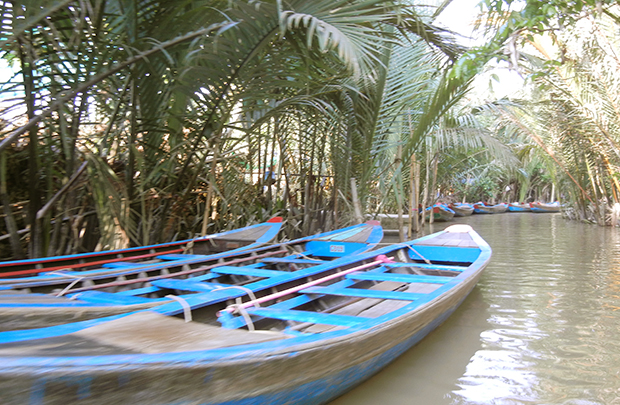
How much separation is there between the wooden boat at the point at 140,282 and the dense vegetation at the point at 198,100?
871mm

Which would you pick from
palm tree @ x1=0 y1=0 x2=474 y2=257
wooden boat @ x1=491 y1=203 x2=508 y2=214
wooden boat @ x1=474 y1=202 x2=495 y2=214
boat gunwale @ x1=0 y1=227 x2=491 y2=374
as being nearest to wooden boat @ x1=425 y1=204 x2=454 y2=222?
wooden boat @ x1=474 y1=202 x2=495 y2=214

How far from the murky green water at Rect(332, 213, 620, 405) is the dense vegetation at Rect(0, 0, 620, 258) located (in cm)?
161

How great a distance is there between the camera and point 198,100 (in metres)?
3.77

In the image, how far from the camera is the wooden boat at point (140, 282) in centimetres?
193

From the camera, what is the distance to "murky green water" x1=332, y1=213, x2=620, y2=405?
2.06 metres

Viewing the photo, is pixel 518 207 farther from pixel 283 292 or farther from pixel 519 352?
pixel 283 292

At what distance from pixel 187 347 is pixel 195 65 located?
2.54m

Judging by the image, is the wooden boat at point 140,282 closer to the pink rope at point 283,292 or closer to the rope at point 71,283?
the rope at point 71,283

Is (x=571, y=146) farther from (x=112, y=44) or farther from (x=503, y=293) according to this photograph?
(x=112, y=44)

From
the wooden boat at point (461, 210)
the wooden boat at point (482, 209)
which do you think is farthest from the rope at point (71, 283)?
the wooden boat at point (482, 209)

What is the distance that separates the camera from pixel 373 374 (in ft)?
6.87

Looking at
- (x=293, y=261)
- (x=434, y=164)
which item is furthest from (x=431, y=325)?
(x=434, y=164)

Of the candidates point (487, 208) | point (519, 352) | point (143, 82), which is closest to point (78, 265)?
point (143, 82)

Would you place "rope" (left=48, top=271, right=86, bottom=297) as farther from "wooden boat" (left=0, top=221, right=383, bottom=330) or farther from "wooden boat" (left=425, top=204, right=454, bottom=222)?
"wooden boat" (left=425, top=204, right=454, bottom=222)
